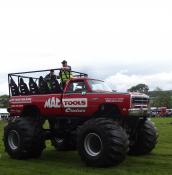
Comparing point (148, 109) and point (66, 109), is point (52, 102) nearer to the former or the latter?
point (66, 109)

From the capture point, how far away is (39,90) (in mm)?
15211

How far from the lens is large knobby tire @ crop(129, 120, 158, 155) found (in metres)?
14.7

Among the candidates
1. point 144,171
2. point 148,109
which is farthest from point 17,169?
point 148,109

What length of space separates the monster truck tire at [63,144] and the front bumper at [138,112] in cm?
386

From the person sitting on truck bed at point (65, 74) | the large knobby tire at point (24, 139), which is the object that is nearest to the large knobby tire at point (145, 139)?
the person sitting on truck bed at point (65, 74)

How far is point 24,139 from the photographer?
14.5 m

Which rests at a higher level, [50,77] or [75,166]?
[50,77]

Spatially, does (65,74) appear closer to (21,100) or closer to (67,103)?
(67,103)

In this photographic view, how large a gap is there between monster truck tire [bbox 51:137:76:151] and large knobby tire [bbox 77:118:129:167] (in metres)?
3.50

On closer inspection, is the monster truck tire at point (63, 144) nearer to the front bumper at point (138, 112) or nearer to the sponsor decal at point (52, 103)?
→ the sponsor decal at point (52, 103)

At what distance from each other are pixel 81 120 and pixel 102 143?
7.56ft

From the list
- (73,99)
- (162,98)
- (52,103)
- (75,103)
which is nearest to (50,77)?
(52,103)

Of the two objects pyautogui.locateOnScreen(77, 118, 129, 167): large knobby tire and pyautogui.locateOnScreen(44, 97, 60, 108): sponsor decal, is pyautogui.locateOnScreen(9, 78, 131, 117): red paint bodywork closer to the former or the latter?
pyautogui.locateOnScreen(44, 97, 60, 108): sponsor decal

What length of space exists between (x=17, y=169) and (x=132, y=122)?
13.5ft
